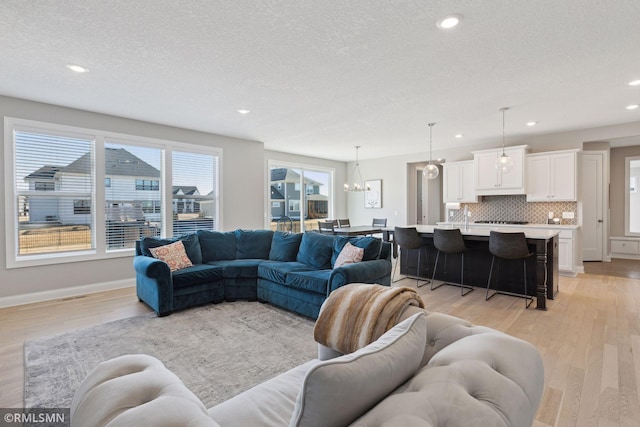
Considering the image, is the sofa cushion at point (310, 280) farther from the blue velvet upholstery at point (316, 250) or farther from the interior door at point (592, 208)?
the interior door at point (592, 208)

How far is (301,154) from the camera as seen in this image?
326 inches

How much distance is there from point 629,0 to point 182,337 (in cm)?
436

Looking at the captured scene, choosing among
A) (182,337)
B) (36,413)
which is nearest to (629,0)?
(182,337)

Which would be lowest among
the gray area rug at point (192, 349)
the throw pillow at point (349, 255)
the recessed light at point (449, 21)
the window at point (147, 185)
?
the gray area rug at point (192, 349)

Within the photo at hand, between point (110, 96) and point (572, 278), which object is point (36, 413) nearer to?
point (110, 96)

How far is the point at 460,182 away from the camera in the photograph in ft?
23.0

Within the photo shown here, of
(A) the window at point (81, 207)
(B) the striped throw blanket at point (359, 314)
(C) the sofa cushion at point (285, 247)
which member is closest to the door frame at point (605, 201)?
(C) the sofa cushion at point (285, 247)

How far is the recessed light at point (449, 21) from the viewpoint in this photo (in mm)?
2328

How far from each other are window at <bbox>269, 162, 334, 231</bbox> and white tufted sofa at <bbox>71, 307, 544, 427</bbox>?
264 inches

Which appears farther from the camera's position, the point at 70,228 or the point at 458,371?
the point at 70,228

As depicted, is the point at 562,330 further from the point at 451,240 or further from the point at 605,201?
the point at 605,201

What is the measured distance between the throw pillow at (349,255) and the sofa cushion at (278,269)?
43 centimetres

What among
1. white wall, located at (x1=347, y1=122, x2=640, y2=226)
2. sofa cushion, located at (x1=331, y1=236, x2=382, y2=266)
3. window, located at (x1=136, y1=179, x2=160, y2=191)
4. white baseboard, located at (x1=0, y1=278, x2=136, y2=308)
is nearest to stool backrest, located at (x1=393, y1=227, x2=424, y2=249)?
sofa cushion, located at (x1=331, y1=236, x2=382, y2=266)

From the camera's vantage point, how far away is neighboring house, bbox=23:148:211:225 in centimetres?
437
